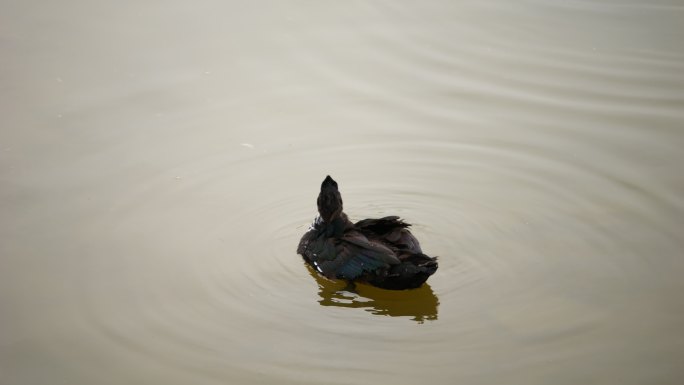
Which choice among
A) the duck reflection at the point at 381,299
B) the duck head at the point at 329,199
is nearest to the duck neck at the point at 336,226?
the duck head at the point at 329,199

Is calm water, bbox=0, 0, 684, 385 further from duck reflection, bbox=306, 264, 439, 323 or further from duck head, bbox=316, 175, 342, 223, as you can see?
duck head, bbox=316, 175, 342, 223

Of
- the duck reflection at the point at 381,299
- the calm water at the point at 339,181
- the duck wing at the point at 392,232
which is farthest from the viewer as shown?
the duck wing at the point at 392,232

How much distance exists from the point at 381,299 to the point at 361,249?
52cm

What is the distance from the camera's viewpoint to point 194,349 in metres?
7.72

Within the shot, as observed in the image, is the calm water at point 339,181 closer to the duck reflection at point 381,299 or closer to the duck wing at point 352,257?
the duck reflection at point 381,299

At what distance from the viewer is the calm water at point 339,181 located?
7711 millimetres

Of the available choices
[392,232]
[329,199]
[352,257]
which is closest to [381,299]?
[352,257]

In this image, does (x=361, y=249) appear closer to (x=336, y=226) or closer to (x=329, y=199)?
(x=336, y=226)

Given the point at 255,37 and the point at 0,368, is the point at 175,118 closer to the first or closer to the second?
the point at 255,37

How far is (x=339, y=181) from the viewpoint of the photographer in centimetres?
1031

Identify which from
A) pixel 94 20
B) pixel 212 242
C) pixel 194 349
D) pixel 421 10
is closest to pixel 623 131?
pixel 421 10

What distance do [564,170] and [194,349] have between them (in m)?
4.85

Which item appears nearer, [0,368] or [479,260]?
[0,368]

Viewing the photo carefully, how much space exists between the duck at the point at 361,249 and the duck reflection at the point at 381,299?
114 mm
